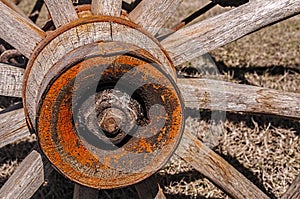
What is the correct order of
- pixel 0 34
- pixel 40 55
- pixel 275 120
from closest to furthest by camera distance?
pixel 40 55 < pixel 0 34 < pixel 275 120

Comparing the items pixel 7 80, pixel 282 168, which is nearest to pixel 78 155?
pixel 7 80

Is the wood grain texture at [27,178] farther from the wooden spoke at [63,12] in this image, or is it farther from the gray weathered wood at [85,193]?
the wooden spoke at [63,12]

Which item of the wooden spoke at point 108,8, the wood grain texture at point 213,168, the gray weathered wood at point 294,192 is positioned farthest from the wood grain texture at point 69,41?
the gray weathered wood at point 294,192

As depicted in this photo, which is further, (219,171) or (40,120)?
(219,171)

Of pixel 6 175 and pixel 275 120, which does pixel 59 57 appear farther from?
pixel 275 120

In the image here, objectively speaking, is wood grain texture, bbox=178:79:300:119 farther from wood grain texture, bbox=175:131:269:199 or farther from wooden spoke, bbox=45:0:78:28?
wooden spoke, bbox=45:0:78:28

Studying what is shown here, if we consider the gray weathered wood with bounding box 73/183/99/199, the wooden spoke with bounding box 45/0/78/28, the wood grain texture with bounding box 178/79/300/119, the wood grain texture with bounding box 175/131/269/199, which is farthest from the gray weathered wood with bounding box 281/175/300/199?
the wooden spoke with bounding box 45/0/78/28

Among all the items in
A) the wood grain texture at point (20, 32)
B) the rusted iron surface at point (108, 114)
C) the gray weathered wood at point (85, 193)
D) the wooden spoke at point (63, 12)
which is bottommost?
the gray weathered wood at point (85, 193)

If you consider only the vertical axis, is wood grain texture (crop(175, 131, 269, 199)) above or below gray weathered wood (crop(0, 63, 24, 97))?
below
